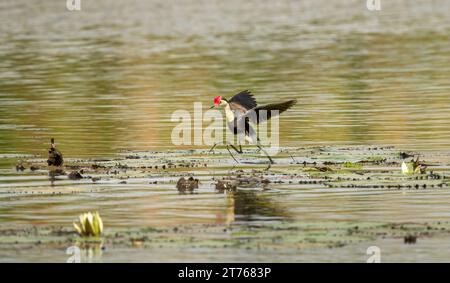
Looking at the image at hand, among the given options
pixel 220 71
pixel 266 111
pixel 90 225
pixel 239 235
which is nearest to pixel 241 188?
pixel 266 111

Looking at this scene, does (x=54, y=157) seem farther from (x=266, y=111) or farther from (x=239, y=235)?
(x=239, y=235)

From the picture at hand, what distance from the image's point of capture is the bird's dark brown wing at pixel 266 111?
17625 millimetres

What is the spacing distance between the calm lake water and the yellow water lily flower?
2.79ft

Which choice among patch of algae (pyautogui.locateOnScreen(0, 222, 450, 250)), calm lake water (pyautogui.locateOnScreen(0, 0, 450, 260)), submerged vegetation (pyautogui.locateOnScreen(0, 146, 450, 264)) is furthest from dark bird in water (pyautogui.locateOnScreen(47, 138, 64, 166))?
patch of algae (pyautogui.locateOnScreen(0, 222, 450, 250))

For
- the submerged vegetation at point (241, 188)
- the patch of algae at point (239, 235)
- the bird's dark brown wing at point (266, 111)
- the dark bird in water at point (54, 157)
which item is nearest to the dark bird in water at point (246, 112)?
the bird's dark brown wing at point (266, 111)

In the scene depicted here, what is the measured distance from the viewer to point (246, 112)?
59.2ft

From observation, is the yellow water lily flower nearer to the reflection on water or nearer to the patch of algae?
the patch of algae

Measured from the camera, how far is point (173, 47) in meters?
46.9

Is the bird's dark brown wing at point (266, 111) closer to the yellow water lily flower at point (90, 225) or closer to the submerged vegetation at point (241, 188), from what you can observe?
the submerged vegetation at point (241, 188)
